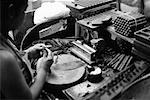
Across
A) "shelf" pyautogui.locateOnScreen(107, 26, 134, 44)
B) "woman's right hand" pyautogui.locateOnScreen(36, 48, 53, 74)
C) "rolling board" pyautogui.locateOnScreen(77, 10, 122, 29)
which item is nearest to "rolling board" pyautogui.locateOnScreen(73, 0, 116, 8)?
"rolling board" pyautogui.locateOnScreen(77, 10, 122, 29)

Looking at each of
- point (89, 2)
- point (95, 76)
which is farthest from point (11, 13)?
point (89, 2)

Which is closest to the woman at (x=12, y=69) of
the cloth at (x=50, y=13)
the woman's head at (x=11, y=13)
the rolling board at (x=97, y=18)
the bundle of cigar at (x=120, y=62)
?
the woman's head at (x=11, y=13)

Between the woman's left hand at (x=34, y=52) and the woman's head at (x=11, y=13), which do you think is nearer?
the woman's head at (x=11, y=13)

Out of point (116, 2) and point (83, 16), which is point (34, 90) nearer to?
point (83, 16)

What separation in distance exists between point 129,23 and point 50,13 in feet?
3.46

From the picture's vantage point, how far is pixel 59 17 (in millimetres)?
2533

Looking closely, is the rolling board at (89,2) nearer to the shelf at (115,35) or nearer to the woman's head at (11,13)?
the shelf at (115,35)

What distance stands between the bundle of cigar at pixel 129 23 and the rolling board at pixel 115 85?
0.30 meters

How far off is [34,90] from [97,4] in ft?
3.90

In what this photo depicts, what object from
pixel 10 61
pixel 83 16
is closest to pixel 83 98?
pixel 10 61

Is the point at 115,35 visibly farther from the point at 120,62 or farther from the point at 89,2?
the point at 89,2

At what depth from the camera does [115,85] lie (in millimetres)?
1589

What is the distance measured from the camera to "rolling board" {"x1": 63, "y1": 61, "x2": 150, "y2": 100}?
1.53 meters

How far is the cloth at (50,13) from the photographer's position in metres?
2.54
